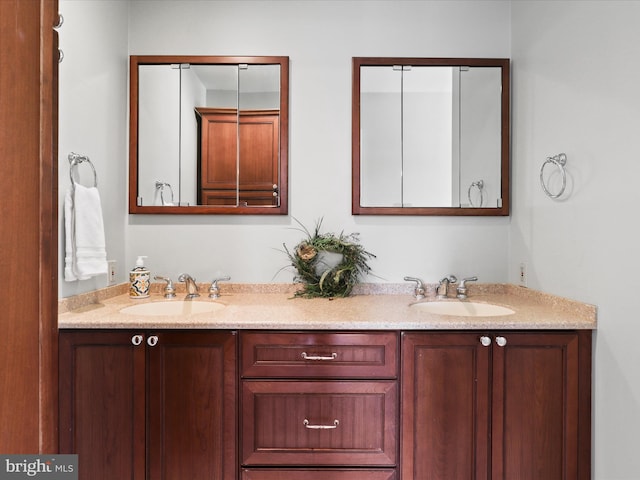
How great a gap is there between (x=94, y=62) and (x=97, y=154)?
41 centimetres

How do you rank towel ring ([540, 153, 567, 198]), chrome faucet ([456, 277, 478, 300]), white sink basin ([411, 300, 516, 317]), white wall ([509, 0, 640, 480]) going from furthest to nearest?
1. chrome faucet ([456, 277, 478, 300])
2. white sink basin ([411, 300, 516, 317])
3. towel ring ([540, 153, 567, 198])
4. white wall ([509, 0, 640, 480])

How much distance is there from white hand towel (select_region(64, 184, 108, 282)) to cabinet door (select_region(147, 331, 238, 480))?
1.47 feet

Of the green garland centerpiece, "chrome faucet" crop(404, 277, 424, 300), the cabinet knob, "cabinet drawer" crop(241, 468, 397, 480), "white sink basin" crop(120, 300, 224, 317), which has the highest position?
the green garland centerpiece

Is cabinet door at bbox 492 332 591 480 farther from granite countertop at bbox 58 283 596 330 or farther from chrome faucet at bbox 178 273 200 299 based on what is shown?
chrome faucet at bbox 178 273 200 299

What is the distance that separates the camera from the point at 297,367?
1.42 m

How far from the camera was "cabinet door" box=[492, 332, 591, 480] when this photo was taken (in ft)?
4.58

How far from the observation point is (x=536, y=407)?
141 centimetres

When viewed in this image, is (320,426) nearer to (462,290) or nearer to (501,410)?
(501,410)

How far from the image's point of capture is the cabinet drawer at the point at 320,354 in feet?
4.66

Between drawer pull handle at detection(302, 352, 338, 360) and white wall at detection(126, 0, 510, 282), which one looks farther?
white wall at detection(126, 0, 510, 282)

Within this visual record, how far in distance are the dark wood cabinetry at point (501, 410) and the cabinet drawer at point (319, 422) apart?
0.08 metres

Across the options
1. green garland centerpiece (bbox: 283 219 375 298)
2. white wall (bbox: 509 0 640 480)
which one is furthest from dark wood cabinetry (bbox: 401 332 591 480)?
green garland centerpiece (bbox: 283 219 375 298)

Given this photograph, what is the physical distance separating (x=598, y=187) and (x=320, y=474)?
145 cm

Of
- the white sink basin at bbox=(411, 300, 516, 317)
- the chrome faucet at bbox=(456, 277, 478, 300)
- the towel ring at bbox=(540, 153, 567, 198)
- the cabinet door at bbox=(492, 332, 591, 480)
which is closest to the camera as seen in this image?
the cabinet door at bbox=(492, 332, 591, 480)
